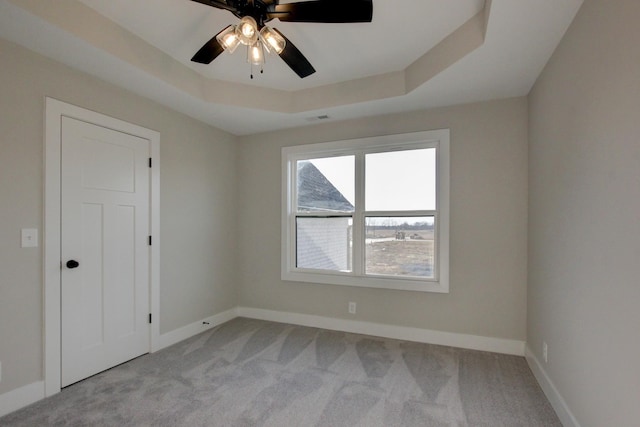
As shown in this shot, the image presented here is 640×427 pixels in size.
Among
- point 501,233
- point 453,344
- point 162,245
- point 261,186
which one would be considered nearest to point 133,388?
point 162,245

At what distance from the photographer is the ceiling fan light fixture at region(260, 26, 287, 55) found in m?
1.81

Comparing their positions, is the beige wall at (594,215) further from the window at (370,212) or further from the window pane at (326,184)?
the window pane at (326,184)

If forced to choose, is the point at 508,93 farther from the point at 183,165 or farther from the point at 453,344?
the point at 183,165

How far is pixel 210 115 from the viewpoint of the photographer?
11.4 ft

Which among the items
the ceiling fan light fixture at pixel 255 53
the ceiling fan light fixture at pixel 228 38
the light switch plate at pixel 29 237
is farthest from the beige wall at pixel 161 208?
the ceiling fan light fixture at pixel 255 53

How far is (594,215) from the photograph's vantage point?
62.7 inches

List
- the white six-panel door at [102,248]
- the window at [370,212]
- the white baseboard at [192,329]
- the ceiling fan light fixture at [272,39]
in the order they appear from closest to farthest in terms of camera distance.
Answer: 1. the ceiling fan light fixture at [272,39]
2. the white six-panel door at [102,248]
3. the white baseboard at [192,329]
4. the window at [370,212]

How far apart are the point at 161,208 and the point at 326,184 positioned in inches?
74.6

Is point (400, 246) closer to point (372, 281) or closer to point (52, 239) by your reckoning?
point (372, 281)

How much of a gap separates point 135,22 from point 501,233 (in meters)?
3.58

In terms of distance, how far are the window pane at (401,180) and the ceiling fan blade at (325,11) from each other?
1976mm

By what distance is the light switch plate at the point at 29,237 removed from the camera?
218 cm

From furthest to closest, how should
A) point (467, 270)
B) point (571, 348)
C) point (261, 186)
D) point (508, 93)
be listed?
point (261, 186), point (467, 270), point (508, 93), point (571, 348)

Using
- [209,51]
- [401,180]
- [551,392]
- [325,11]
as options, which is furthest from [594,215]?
[209,51]
